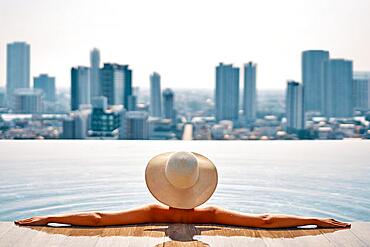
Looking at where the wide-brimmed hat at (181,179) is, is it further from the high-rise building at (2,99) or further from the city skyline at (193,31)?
the high-rise building at (2,99)

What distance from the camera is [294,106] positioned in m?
31.5

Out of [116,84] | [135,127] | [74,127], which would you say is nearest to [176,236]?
[74,127]

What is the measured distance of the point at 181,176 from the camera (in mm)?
2699

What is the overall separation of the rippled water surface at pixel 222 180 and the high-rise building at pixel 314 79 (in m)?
23.8

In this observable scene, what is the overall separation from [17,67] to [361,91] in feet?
69.7

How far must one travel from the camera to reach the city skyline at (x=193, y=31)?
1778 centimetres

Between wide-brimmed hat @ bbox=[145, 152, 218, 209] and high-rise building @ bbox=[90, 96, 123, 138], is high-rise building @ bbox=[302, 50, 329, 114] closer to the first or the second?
high-rise building @ bbox=[90, 96, 123, 138]

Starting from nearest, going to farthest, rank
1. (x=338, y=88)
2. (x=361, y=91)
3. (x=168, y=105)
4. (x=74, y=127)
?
(x=74, y=127) → (x=168, y=105) → (x=361, y=91) → (x=338, y=88)

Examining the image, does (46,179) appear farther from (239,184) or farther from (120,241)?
(120,241)

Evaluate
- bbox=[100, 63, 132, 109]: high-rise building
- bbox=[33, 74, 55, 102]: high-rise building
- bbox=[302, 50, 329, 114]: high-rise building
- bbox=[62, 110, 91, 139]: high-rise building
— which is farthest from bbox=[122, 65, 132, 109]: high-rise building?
bbox=[302, 50, 329, 114]: high-rise building

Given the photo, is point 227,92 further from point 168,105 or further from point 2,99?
point 2,99

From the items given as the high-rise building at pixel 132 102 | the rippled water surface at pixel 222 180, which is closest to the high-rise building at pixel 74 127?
the high-rise building at pixel 132 102

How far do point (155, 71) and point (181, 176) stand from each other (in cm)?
3015

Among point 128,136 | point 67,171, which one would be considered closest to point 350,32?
point 128,136
